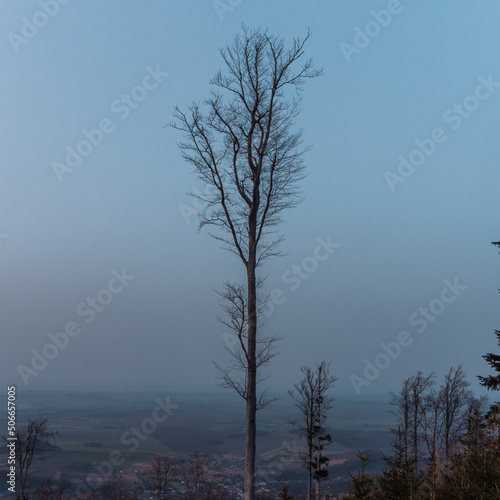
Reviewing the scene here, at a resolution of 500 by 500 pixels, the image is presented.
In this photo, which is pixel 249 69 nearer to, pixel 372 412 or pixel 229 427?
pixel 229 427

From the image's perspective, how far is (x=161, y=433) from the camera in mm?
77500

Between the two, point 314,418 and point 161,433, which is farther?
point 161,433

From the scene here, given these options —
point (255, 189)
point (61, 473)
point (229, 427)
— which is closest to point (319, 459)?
point (255, 189)

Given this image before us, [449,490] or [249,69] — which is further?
[249,69]

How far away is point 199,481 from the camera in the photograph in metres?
33.5

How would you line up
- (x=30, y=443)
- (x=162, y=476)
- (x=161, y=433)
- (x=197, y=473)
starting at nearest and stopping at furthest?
1. (x=30, y=443)
2. (x=162, y=476)
3. (x=197, y=473)
4. (x=161, y=433)

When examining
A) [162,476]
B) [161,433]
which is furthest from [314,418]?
[161,433]

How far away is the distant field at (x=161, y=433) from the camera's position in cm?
5212

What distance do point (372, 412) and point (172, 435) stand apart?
52285mm

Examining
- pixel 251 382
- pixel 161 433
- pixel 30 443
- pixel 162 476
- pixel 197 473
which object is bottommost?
pixel 161 433

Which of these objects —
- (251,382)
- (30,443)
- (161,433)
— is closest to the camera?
(251,382)

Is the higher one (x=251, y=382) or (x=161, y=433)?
(x=251, y=382)

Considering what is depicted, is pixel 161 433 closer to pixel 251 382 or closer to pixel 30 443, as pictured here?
pixel 30 443

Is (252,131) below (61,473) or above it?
above
